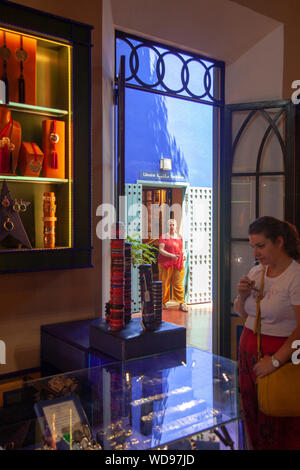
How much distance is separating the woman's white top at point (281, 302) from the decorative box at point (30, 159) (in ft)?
4.64

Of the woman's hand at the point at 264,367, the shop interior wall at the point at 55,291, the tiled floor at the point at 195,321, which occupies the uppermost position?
the shop interior wall at the point at 55,291

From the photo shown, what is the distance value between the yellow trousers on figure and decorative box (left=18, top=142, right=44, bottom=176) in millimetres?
5096

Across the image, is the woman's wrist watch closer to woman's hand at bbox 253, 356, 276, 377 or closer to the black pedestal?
woman's hand at bbox 253, 356, 276, 377

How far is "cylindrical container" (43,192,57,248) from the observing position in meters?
2.54

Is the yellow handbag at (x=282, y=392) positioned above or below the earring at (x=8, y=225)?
below

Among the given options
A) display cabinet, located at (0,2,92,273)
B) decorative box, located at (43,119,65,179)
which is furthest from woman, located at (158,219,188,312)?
decorative box, located at (43,119,65,179)

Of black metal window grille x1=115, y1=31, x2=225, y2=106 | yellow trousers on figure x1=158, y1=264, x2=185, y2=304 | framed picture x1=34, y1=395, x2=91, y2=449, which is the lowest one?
yellow trousers on figure x1=158, y1=264, x2=185, y2=304

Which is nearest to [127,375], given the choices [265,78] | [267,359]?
[267,359]

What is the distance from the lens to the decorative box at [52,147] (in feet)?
8.23

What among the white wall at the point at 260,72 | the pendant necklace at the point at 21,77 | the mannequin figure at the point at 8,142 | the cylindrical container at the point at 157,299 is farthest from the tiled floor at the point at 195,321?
the pendant necklace at the point at 21,77

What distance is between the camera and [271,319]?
2215 mm

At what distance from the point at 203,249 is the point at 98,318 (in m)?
5.34

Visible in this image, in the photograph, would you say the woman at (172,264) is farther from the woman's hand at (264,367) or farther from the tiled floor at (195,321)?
the woman's hand at (264,367)

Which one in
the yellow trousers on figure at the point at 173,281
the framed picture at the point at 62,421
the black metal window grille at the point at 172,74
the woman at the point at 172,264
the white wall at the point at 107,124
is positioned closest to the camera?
the framed picture at the point at 62,421
